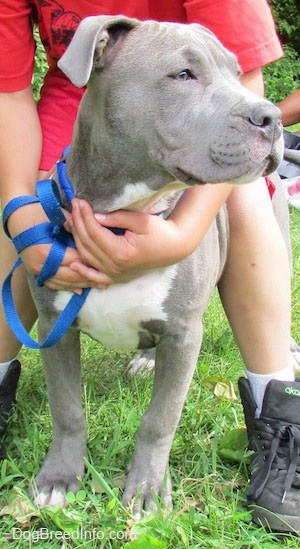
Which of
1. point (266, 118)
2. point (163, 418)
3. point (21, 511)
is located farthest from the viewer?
point (163, 418)

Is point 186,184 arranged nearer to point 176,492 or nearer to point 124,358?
point 176,492

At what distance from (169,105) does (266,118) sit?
24cm

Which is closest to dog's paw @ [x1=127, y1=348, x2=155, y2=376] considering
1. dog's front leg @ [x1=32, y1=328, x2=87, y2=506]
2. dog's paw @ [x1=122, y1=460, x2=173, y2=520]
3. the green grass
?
the green grass

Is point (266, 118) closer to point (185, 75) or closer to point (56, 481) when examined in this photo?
point (185, 75)

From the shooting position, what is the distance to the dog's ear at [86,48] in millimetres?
1773

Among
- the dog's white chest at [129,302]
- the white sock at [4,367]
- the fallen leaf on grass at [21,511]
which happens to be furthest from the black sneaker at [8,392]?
the dog's white chest at [129,302]

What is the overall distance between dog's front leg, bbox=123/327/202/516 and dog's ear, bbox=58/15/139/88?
0.79 metres

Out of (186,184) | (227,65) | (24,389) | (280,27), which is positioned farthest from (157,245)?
(280,27)

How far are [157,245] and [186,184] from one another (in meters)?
0.20

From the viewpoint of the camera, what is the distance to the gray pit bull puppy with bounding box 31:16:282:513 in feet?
5.86

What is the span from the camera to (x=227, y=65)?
1.98 m

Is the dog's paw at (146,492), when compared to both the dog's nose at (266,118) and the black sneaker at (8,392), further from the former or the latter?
the dog's nose at (266,118)

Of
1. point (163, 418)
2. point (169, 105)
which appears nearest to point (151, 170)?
point (169, 105)

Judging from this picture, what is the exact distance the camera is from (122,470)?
227 cm
